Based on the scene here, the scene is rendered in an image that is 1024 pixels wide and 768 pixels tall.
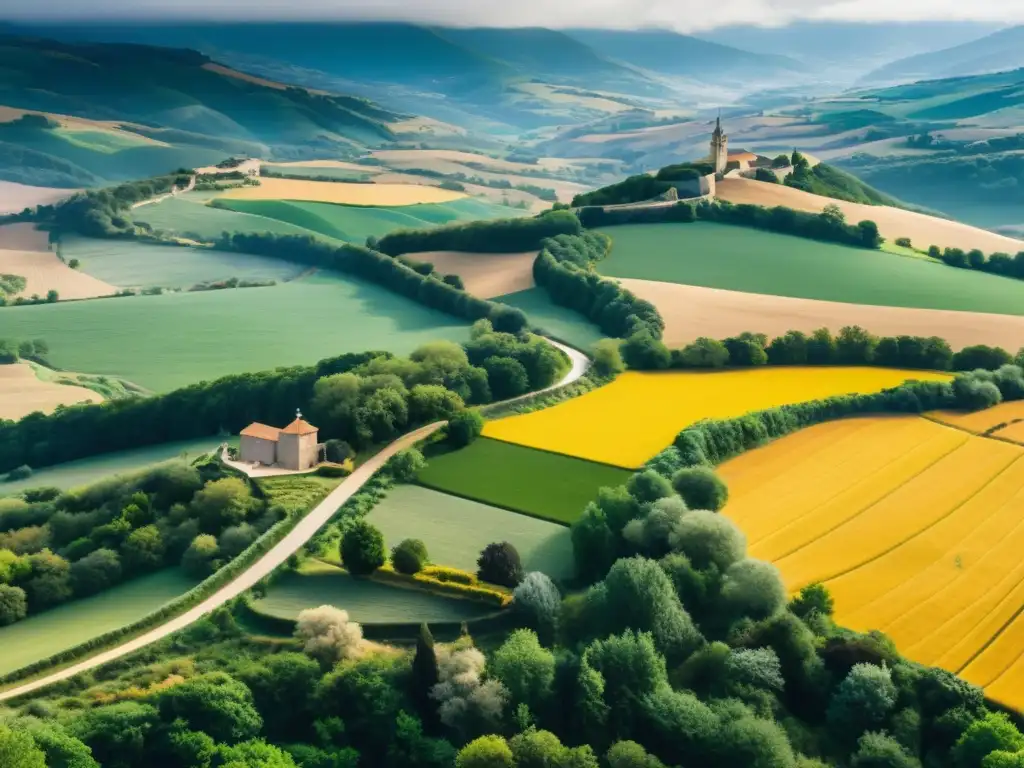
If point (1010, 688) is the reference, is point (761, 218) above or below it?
above

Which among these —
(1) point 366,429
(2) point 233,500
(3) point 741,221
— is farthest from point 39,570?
(3) point 741,221

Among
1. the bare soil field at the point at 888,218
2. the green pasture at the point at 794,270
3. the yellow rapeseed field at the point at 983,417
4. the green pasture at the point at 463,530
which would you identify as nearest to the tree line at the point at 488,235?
the green pasture at the point at 794,270

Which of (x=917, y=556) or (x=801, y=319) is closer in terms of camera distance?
(x=917, y=556)

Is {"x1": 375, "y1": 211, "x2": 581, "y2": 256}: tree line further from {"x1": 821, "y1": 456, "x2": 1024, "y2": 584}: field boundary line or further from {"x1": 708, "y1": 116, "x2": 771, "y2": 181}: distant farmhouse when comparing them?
{"x1": 821, "y1": 456, "x2": 1024, "y2": 584}: field boundary line

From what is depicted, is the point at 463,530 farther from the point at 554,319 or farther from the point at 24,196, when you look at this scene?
the point at 24,196

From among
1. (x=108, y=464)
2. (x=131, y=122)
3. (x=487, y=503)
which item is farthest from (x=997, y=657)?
(x=131, y=122)

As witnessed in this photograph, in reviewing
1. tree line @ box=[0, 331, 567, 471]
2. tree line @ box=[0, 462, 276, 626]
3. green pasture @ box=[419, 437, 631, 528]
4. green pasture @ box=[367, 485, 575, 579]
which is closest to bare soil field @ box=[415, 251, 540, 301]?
tree line @ box=[0, 331, 567, 471]

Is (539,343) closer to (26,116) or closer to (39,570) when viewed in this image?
(39,570)
